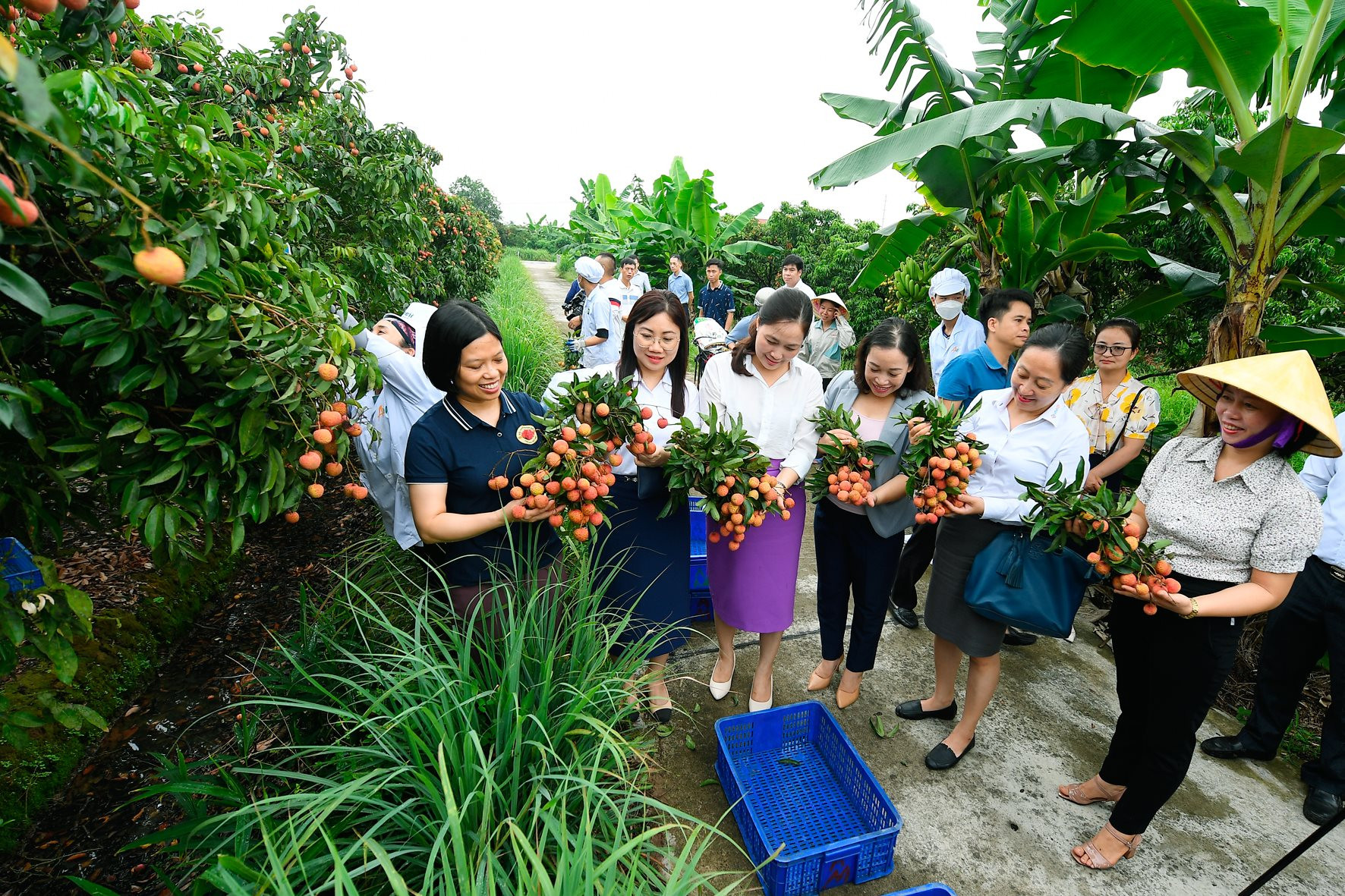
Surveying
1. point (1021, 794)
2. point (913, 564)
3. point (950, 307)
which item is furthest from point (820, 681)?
point (950, 307)

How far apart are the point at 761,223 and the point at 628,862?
48.5 ft

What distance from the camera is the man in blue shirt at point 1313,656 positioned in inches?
96.7

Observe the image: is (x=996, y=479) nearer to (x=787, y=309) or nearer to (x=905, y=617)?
(x=787, y=309)

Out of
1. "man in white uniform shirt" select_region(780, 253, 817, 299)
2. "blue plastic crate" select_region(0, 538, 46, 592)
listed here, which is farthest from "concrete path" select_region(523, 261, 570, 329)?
"blue plastic crate" select_region(0, 538, 46, 592)

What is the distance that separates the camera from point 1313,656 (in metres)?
2.59

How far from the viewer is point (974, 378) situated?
309 cm

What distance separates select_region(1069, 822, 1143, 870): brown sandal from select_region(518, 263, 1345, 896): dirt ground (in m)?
0.03

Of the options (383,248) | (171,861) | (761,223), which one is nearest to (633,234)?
(761,223)

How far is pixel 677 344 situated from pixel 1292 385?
73.2 inches

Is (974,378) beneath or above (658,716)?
above

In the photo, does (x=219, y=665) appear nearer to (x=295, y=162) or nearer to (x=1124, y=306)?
(x=295, y=162)

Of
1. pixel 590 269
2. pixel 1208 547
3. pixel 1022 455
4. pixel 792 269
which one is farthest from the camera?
pixel 590 269

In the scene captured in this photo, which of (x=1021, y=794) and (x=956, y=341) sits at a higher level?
(x=956, y=341)

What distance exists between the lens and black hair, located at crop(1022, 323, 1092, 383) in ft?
7.17
